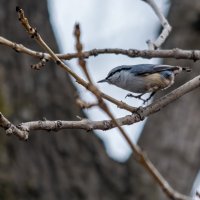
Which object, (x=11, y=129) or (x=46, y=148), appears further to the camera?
(x=46, y=148)

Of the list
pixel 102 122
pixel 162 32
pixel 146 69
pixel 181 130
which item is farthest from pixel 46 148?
pixel 102 122

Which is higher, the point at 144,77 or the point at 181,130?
the point at 181,130

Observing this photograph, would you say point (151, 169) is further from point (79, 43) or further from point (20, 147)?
point (20, 147)

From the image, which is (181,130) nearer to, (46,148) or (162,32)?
(46,148)

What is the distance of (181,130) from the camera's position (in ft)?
10.9

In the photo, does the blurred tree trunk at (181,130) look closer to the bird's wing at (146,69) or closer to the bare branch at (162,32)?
the bird's wing at (146,69)

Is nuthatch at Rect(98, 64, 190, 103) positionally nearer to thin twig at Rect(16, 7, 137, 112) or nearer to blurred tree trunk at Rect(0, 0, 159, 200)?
thin twig at Rect(16, 7, 137, 112)

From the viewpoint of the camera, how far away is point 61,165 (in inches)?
122

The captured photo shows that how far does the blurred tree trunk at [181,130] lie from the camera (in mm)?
3273

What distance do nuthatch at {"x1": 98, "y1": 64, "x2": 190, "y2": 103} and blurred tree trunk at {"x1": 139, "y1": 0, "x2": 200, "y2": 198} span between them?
1.41 metres

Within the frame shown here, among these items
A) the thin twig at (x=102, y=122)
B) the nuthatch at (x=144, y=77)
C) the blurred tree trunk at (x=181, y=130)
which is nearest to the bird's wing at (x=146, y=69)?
the nuthatch at (x=144, y=77)

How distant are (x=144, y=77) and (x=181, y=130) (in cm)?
146

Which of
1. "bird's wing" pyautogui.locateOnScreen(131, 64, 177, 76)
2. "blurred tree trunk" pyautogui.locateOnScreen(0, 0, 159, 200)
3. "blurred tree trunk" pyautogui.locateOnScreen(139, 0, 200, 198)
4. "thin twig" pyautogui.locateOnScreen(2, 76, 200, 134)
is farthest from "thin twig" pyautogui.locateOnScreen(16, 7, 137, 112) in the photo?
"blurred tree trunk" pyautogui.locateOnScreen(139, 0, 200, 198)

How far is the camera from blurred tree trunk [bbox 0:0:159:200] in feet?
9.84
